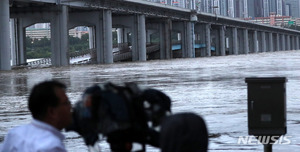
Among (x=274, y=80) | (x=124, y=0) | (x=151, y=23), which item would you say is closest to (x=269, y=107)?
(x=274, y=80)

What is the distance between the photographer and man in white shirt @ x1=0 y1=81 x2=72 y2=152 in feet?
11.8

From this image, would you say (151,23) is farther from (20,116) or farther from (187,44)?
(20,116)

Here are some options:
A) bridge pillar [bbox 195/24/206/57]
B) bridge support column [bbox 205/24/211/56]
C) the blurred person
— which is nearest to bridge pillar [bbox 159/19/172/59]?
bridge support column [bbox 205/24/211/56]

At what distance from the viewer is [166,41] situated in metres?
106

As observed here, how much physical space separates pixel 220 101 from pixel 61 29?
5540cm

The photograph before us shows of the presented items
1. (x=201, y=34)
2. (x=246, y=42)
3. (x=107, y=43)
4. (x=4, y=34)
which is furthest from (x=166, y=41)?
(x=246, y=42)

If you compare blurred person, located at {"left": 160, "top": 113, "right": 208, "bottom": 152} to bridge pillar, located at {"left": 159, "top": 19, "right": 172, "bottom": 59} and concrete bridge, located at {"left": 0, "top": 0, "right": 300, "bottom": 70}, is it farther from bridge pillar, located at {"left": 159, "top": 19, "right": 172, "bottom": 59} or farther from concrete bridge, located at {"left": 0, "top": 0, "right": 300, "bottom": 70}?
bridge pillar, located at {"left": 159, "top": 19, "right": 172, "bottom": 59}

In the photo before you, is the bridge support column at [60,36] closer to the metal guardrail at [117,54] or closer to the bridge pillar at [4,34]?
the metal guardrail at [117,54]

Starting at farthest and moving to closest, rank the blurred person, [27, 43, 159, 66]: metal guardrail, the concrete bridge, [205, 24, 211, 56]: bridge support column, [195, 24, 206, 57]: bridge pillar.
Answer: [195, 24, 206, 57]: bridge pillar < [205, 24, 211, 56]: bridge support column < [27, 43, 159, 66]: metal guardrail < the concrete bridge < the blurred person

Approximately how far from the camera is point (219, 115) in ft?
42.9

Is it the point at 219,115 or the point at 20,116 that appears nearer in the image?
the point at 219,115

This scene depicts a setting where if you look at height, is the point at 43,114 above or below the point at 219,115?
above

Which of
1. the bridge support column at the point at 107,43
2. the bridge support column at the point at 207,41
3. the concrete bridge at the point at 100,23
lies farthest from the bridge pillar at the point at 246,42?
the bridge support column at the point at 107,43

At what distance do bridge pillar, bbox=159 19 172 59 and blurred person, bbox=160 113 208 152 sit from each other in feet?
331
